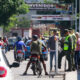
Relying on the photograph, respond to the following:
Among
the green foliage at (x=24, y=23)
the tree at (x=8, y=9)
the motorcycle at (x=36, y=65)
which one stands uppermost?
the motorcycle at (x=36, y=65)

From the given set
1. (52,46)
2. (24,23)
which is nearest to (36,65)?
(52,46)

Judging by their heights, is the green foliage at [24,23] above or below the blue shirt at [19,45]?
below

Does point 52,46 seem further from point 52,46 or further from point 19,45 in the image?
point 19,45

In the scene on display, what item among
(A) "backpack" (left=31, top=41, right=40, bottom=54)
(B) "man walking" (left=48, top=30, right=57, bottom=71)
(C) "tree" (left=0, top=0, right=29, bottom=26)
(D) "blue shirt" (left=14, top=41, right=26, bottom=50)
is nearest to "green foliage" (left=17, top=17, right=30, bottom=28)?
(C) "tree" (left=0, top=0, right=29, bottom=26)

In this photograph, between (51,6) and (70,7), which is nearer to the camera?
(70,7)

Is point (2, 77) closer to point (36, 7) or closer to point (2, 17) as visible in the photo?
point (2, 17)

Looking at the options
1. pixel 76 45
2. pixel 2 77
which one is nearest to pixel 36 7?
pixel 76 45

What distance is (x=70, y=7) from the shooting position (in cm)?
8712

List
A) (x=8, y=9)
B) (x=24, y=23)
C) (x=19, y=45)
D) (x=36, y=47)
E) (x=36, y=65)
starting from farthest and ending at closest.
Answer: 1. (x=24, y=23)
2. (x=8, y=9)
3. (x=19, y=45)
4. (x=36, y=65)
5. (x=36, y=47)

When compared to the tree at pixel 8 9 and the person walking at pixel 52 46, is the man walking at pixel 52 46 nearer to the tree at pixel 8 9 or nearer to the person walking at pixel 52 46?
the person walking at pixel 52 46

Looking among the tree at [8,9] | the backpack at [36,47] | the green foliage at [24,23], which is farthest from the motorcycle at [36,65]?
the green foliage at [24,23]

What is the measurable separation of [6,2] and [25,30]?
23.0 m

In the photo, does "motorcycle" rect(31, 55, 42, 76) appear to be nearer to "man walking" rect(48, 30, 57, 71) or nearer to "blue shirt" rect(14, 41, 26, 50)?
"man walking" rect(48, 30, 57, 71)

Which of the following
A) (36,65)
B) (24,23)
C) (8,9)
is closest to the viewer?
(36,65)
